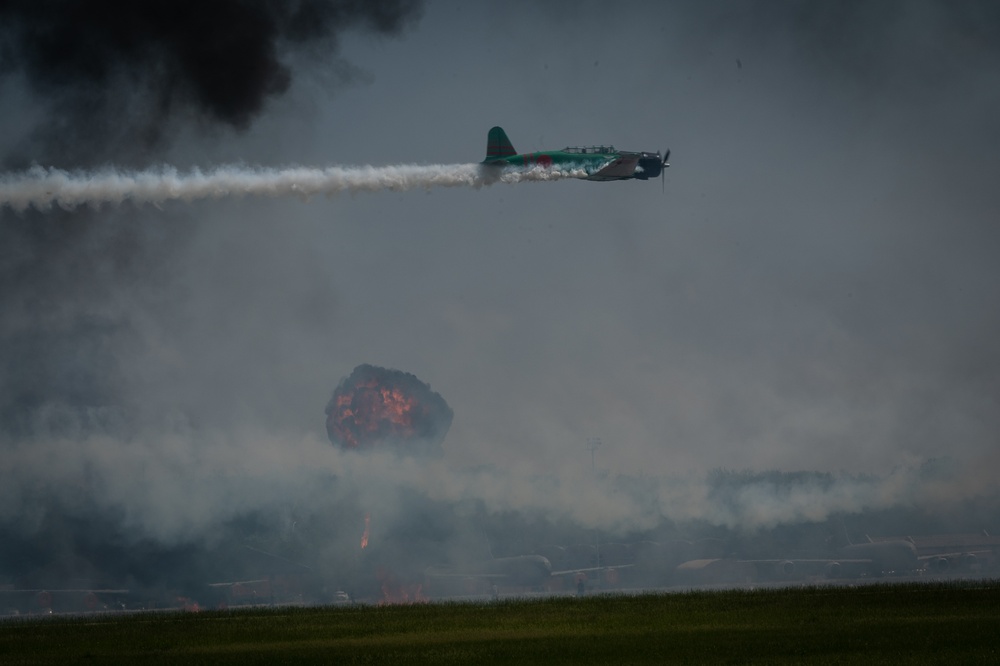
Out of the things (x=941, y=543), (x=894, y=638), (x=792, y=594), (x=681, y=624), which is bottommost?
(x=941, y=543)

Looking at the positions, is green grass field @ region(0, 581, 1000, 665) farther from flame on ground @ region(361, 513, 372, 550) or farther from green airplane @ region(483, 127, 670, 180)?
flame on ground @ region(361, 513, 372, 550)

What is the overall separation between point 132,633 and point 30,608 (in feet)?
247

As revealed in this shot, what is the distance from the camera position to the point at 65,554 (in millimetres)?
135250

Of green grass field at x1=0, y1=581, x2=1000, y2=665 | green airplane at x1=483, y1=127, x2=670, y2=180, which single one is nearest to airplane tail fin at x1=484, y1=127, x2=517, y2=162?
green airplane at x1=483, y1=127, x2=670, y2=180

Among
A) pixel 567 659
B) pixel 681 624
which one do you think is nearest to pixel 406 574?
pixel 681 624

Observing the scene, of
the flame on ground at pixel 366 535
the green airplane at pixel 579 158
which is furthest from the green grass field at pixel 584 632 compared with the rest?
the flame on ground at pixel 366 535

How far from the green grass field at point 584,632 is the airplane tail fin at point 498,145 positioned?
49142mm

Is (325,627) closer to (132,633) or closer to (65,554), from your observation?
(132,633)

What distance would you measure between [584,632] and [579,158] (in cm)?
6081

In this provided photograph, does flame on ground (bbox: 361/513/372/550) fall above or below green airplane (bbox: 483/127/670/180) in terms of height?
below

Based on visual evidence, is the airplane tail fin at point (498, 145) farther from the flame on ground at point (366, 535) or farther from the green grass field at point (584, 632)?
the flame on ground at point (366, 535)

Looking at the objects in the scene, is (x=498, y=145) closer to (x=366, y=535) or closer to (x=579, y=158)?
(x=579, y=158)

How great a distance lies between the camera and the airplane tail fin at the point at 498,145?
351ft

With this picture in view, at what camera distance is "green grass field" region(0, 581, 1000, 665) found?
4553 centimetres
